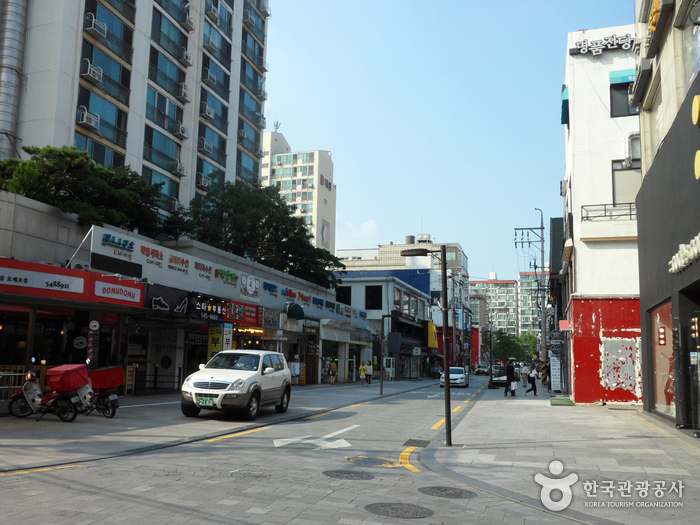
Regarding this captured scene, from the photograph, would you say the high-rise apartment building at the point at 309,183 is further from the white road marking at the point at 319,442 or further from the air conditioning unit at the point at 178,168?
the white road marking at the point at 319,442

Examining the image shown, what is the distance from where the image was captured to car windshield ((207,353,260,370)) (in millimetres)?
17156

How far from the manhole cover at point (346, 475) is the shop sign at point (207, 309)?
53.9 ft

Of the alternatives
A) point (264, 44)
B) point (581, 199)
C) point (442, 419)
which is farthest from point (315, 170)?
point (442, 419)

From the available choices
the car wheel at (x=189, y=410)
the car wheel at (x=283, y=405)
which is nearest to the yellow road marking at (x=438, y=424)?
the car wheel at (x=283, y=405)

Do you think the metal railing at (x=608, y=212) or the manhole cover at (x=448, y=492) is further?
the metal railing at (x=608, y=212)

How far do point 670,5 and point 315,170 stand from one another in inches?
3677

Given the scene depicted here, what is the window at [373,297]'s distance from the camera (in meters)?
62.4

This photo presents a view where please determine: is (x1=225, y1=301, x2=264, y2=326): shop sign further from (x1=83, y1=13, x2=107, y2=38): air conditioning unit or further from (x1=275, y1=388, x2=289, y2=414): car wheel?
(x1=83, y1=13, x2=107, y2=38): air conditioning unit

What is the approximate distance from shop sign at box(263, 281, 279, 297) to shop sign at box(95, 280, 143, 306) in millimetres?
13459

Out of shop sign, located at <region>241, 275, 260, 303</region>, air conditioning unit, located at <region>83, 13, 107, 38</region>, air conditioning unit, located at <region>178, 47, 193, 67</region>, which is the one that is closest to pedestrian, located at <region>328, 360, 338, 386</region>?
shop sign, located at <region>241, 275, 260, 303</region>

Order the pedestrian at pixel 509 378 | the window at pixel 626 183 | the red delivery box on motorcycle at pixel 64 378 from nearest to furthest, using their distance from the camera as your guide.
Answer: the red delivery box on motorcycle at pixel 64 378, the window at pixel 626 183, the pedestrian at pixel 509 378

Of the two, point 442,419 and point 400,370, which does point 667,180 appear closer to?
point 442,419

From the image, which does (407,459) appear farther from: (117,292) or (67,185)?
(67,185)

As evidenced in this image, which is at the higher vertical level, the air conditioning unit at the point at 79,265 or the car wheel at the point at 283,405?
the air conditioning unit at the point at 79,265
